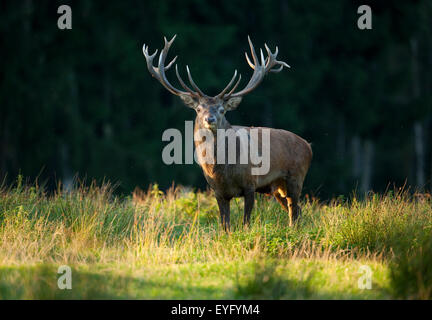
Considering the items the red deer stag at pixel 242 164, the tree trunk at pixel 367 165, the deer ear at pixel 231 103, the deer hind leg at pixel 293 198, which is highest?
the deer ear at pixel 231 103

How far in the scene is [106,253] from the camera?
8.15 meters

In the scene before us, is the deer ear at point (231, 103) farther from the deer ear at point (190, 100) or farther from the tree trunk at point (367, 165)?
the tree trunk at point (367, 165)

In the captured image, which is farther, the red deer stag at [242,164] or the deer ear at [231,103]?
the deer ear at [231,103]

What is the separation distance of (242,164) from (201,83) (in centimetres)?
1692

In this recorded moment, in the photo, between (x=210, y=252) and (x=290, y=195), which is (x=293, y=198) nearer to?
(x=290, y=195)

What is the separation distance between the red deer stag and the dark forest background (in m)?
13.9

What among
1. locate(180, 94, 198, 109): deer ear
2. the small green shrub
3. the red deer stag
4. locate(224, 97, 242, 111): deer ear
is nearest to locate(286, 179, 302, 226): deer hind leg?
the red deer stag

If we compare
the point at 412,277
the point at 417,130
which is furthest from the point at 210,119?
the point at 417,130

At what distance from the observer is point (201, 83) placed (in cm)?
2603

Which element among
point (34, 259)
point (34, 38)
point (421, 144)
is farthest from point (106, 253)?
point (421, 144)

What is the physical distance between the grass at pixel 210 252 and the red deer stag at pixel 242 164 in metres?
0.33

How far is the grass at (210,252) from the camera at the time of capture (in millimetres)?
6820

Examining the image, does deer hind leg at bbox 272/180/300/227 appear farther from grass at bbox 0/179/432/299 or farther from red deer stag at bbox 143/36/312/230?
grass at bbox 0/179/432/299

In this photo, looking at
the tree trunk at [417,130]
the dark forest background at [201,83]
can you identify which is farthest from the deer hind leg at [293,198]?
the tree trunk at [417,130]
